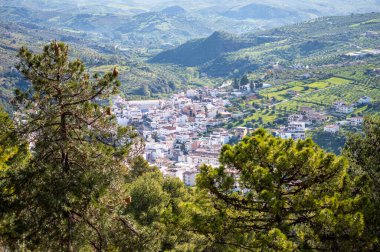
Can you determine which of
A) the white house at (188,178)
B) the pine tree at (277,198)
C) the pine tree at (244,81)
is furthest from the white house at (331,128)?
the pine tree at (277,198)

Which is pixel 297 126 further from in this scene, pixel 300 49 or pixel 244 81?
pixel 300 49

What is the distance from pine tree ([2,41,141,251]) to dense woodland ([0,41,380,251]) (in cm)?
2

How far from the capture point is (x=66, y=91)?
31.1ft

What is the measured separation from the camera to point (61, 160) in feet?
31.6

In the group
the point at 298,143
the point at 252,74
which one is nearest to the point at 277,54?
the point at 252,74

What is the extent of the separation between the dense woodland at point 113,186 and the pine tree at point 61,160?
21 mm

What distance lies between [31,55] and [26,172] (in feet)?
8.02

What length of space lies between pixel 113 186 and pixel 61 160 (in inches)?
49.8

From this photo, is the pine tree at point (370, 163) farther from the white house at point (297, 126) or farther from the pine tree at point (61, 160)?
the white house at point (297, 126)

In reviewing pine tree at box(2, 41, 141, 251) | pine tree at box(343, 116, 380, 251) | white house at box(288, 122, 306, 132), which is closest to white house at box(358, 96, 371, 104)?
white house at box(288, 122, 306, 132)

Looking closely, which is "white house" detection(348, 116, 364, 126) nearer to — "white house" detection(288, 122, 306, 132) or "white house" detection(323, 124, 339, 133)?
"white house" detection(323, 124, 339, 133)

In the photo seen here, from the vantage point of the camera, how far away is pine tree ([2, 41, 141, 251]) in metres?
9.13

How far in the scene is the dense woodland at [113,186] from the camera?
9.01 metres

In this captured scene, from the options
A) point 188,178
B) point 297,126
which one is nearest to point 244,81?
point 297,126
